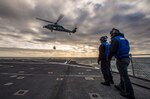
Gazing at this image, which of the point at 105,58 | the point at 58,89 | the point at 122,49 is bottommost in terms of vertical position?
the point at 58,89

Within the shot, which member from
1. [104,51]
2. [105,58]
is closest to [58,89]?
[105,58]

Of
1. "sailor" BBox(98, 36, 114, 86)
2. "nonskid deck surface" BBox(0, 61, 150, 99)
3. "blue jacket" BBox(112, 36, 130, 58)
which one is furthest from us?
"sailor" BBox(98, 36, 114, 86)

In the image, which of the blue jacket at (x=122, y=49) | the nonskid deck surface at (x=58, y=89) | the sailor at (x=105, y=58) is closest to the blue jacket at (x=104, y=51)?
the sailor at (x=105, y=58)

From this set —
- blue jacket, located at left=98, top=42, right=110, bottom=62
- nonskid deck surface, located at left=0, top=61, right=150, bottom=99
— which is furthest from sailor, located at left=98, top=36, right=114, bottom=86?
nonskid deck surface, located at left=0, top=61, right=150, bottom=99

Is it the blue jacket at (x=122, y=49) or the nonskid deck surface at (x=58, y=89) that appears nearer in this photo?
the nonskid deck surface at (x=58, y=89)

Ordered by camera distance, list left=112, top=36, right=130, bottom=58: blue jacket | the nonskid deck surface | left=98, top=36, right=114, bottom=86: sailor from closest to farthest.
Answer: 1. the nonskid deck surface
2. left=112, top=36, right=130, bottom=58: blue jacket
3. left=98, top=36, right=114, bottom=86: sailor

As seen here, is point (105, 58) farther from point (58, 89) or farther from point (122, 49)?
point (58, 89)

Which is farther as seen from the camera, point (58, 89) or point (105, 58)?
point (105, 58)

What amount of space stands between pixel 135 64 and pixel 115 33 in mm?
5051

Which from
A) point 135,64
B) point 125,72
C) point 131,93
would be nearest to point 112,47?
point 125,72

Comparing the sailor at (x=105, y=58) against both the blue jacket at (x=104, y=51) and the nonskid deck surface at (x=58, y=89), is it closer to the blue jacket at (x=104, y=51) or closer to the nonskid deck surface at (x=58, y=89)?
the blue jacket at (x=104, y=51)

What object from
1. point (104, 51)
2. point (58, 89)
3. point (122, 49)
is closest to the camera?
point (122, 49)

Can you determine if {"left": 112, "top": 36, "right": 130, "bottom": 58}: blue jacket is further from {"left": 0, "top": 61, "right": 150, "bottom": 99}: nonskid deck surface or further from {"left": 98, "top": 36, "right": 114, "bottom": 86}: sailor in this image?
{"left": 98, "top": 36, "right": 114, "bottom": 86}: sailor

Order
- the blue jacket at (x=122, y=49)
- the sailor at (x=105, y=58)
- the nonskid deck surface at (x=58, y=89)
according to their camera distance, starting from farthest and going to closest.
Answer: the sailor at (x=105, y=58), the blue jacket at (x=122, y=49), the nonskid deck surface at (x=58, y=89)
